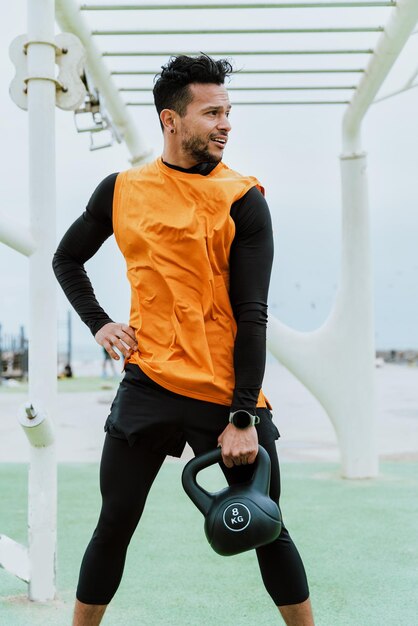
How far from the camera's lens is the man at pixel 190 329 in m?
1.97

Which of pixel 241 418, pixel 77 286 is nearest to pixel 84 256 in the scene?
pixel 77 286

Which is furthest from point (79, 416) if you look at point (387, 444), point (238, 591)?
point (238, 591)

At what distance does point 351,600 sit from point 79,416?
789cm

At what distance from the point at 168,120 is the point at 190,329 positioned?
0.54 metres

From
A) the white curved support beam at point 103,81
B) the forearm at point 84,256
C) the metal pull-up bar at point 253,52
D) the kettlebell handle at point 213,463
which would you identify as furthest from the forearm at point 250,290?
the metal pull-up bar at point 253,52

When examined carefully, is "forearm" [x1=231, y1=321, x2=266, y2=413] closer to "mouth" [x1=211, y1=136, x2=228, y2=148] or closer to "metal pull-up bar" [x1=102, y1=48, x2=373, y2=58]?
"mouth" [x1=211, y1=136, x2=228, y2=148]

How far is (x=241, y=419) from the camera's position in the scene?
1919 mm

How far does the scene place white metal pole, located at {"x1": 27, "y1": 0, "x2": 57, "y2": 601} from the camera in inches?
113

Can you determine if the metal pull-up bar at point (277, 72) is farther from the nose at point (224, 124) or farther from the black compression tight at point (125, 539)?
the black compression tight at point (125, 539)

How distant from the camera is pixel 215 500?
1.97 metres

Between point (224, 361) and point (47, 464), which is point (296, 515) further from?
point (224, 361)

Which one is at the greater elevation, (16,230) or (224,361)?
(16,230)

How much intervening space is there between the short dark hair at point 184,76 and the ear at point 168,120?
0.04ft

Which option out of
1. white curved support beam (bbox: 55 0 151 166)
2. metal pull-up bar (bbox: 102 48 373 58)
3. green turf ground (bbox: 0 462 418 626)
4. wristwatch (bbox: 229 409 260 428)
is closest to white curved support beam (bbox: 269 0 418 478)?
green turf ground (bbox: 0 462 418 626)
